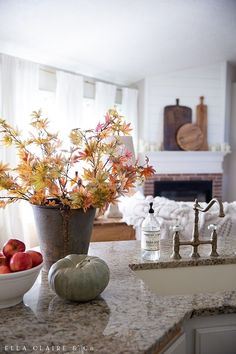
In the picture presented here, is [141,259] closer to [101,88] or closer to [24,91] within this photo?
[24,91]

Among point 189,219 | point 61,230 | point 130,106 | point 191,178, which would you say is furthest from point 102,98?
point 61,230

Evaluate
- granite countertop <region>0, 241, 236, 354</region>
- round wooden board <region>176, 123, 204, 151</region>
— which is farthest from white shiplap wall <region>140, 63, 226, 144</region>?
granite countertop <region>0, 241, 236, 354</region>

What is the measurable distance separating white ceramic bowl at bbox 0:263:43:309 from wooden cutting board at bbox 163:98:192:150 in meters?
4.72

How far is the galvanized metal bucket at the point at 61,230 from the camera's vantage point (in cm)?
126

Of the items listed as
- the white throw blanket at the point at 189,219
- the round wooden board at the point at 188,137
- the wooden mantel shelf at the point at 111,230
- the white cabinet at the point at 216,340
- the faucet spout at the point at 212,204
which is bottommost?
the wooden mantel shelf at the point at 111,230

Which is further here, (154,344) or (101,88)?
(101,88)

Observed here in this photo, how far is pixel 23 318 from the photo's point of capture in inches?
37.9

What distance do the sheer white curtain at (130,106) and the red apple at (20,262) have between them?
448 cm

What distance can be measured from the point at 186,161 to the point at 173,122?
0.66m

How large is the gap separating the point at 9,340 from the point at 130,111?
4.85 m

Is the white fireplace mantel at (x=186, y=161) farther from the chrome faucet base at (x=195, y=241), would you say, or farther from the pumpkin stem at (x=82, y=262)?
the pumpkin stem at (x=82, y=262)

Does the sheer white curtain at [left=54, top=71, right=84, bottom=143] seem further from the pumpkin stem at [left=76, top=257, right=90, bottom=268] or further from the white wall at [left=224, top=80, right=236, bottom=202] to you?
the pumpkin stem at [left=76, top=257, right=90, bottom=268]

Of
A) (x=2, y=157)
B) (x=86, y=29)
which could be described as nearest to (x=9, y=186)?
(x=2, y=157)

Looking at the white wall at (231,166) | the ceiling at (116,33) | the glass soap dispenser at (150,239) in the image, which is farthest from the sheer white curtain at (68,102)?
the glass soap dispenser at (150,239)
